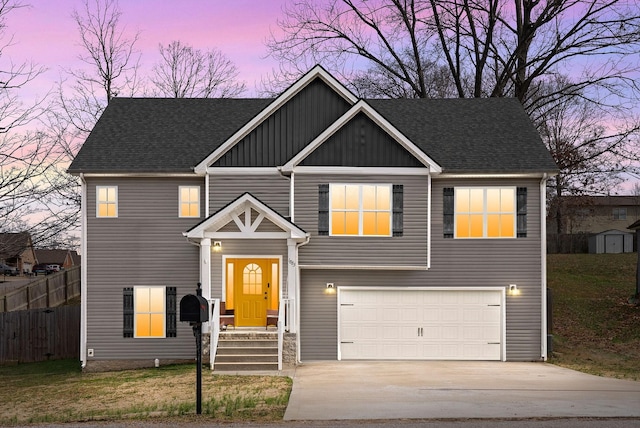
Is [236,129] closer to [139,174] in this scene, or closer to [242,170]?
[242,170]

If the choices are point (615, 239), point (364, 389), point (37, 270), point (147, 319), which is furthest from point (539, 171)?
point (37, 270)

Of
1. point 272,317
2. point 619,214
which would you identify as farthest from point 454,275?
point 619,214

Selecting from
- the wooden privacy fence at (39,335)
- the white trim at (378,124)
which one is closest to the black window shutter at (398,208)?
the white trim at (378,124)

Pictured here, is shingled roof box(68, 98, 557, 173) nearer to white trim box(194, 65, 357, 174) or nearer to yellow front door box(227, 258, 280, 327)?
white trim box(194, 65, 357, 174)

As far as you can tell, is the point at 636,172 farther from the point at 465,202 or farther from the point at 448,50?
the point at 465,202

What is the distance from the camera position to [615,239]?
164ft

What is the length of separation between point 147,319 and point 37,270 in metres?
Answer: 64.4

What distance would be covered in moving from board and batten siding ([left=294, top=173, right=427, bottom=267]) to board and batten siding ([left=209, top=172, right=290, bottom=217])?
2.81 feet

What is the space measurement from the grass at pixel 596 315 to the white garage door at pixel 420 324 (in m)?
2.19

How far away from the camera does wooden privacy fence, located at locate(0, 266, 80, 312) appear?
27.6 metres

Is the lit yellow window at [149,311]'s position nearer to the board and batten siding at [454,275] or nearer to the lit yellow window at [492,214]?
the board and batten siding at [454,275]

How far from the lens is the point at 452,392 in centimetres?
1588

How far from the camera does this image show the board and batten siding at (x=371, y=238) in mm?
21703

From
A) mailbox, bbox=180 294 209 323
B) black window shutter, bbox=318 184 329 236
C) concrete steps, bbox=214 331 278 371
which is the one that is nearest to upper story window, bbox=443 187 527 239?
black window shutter, bbox=318 184 329 236
